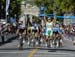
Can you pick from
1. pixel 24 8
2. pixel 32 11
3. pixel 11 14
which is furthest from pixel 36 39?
pixel 24 8

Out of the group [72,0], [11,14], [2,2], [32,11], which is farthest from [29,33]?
[32,11]

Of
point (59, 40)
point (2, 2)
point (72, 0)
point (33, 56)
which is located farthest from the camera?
point (2, 2)

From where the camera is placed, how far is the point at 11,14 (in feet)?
349

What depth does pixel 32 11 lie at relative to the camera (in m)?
157

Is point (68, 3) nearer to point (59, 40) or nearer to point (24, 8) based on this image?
point (59, 40)

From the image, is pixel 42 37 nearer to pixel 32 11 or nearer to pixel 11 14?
pixel 11 14

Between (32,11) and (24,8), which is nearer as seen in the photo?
(32,11)

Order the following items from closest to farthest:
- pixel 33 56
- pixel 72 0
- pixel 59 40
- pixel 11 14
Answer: pixel 33 56 → pixel 59 40 → pixel 72 0 → pixel 11 14

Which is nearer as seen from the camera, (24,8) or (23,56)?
(23,56)

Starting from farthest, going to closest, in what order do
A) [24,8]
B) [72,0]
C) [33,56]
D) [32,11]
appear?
[24,8] → [32,11] → [72,0] → [33,56]

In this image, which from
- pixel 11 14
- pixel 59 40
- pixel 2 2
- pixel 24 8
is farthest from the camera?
pixel 24 8

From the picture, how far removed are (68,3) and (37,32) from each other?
32205mm

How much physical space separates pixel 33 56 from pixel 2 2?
2697 inches

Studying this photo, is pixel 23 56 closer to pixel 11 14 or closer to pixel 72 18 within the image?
pixel 72 18
